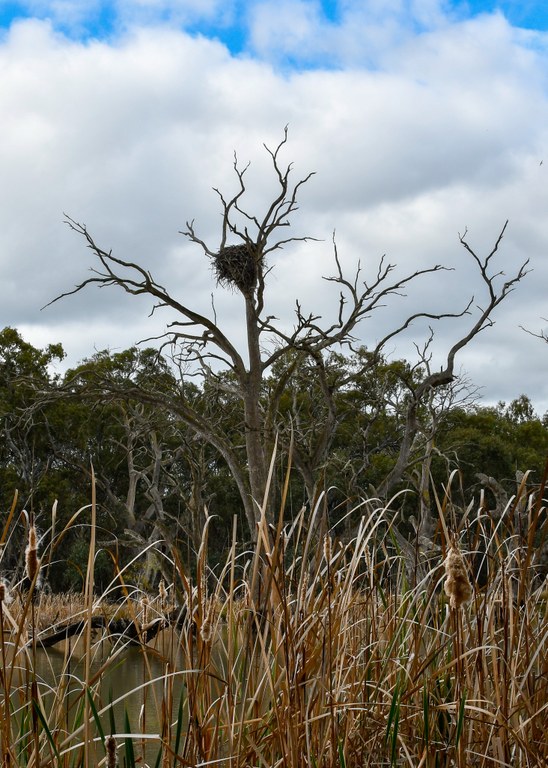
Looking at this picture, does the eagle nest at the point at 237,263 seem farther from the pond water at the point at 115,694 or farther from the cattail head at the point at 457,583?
the cattail head at the point at 457,583

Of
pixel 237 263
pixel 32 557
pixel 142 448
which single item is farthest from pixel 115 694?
pixel 142 448

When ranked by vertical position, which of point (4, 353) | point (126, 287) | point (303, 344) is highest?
point (4, 353)

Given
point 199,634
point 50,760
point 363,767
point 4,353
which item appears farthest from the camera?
point 4,353

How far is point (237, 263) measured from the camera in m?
15.2

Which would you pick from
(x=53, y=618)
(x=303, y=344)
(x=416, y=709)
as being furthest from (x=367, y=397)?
(x=416, y=709)

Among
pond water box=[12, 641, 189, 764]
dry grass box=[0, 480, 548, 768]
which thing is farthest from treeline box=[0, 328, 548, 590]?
dry grass box=[0, 480, 548, 768]

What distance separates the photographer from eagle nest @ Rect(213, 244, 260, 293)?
49.8ft

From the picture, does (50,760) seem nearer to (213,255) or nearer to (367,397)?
(213,255)

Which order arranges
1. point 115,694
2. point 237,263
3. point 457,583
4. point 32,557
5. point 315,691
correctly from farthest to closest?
point 237,263
point 115,694
point 315,691
point 457,583
point 32,557

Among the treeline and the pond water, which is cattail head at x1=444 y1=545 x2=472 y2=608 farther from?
the treeline

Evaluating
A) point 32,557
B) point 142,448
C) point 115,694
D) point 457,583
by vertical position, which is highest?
point 142,448

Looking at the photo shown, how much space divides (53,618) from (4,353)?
42.5 feet

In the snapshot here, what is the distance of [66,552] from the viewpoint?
29422mm

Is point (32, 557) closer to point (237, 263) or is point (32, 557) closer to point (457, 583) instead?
point (457, 583)
